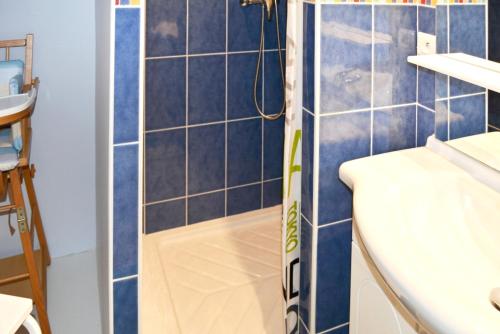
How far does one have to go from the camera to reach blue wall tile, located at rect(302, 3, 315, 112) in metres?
1.32

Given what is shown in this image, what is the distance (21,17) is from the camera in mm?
2168

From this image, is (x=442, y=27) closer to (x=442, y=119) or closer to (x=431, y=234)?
(x=442, y=119)

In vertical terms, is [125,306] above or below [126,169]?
below

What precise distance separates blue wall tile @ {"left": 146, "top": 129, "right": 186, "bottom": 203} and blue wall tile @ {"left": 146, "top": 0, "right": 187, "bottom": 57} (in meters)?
0.38

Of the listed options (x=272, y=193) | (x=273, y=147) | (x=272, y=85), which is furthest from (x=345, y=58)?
(x=272, y=193)

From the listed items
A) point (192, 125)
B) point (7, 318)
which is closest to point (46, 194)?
point (192, 125)

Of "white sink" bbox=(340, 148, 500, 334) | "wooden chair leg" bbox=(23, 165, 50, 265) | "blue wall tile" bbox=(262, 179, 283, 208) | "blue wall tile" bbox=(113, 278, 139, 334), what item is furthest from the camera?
"blue wall tile" bbox=(262, 179, 283, 208)

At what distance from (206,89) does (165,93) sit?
20 centimetres

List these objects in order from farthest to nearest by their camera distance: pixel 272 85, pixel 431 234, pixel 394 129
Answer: pixel 272 85
pixel 394 129
pixel 431 234

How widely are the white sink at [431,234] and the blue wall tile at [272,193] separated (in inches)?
57.8

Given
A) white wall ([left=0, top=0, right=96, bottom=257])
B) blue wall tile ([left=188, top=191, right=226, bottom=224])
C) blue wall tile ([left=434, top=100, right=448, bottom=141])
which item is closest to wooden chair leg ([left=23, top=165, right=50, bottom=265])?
white wall ([left=0, top=0, right=96, bottom=257])

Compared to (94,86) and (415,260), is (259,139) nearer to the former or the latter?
(94,86)

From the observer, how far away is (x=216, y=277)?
2305 millimetres

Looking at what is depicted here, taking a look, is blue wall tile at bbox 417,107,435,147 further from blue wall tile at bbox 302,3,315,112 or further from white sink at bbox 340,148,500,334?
blue wall tile at bbox 302,3,315,112
